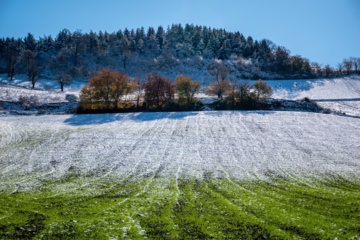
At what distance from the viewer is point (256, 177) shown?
29.1m

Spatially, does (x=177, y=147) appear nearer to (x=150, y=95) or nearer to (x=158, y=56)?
(x=150, y=95)

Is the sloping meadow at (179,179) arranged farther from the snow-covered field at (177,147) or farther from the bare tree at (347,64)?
the bare tree at (347,64)

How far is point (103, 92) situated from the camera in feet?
262

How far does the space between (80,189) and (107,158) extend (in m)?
12.2

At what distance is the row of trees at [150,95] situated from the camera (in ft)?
261

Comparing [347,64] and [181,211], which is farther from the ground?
[347,64]

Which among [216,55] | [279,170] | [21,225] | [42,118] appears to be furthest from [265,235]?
[216,55]

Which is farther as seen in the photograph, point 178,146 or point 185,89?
point 185,89

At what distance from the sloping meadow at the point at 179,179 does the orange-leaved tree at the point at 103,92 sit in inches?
700

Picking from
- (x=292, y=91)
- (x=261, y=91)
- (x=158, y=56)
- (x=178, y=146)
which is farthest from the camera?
(x=158, y=56)

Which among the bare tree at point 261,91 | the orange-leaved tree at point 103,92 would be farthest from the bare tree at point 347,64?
the orange-leaved tree at point 103,92

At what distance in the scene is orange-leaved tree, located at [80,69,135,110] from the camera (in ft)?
259

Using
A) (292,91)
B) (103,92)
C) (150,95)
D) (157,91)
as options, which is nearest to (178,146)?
(150,95)

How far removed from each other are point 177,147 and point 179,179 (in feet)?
49.2
